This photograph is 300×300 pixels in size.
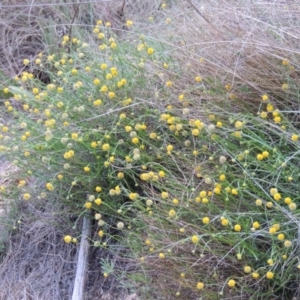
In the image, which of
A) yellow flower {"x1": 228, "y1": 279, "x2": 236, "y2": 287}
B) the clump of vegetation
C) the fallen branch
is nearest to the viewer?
yellow flower {"x1": 228, "y1": 279, "x2": 236, "y2": 287}

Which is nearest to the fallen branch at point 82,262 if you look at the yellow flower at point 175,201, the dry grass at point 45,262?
the dry grass at point 45,262

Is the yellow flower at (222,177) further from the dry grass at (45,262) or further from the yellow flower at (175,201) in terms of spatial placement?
the dry grass at (45,262)

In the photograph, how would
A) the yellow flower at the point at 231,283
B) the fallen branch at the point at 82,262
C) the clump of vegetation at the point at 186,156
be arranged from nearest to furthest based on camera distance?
the yellow flower at the point at 231,283 < the clump of vegetation at the point at 186,156 < the fallen branch at the point at 82,262

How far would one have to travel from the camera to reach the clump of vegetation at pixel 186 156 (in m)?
2.47

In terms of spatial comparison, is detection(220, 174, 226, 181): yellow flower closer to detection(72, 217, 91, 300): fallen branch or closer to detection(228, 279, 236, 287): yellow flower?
detection(228, 279, 236, 287): yellow flower

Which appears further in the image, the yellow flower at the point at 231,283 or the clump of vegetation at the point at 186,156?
the clump of vegetation at the point at 186,156

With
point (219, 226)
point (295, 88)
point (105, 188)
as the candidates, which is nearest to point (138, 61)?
point (105, 188)

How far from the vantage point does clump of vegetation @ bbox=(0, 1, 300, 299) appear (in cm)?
247

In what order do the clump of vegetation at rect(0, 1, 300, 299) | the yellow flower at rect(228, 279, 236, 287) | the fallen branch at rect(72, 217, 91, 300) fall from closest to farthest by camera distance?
the yellow flower at rect(228, 279, 236, 287) < the clump of vegetation at rect(0, 1, 300, 299) < the fallen branch at rect(72, 217, 91, 300)

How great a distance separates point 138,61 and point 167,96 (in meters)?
0.35

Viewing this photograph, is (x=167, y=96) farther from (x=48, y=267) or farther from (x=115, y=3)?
(x=115, y=3)

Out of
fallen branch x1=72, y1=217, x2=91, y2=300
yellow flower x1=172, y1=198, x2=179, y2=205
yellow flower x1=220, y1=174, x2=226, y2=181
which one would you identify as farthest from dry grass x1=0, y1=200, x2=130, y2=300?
yellow flower x1=220, y1=174, x2=226, y2=181

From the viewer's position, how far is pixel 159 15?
176 inches

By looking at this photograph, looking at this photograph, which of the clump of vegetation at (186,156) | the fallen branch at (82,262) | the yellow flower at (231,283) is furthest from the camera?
the fallen branch at (82,262)
